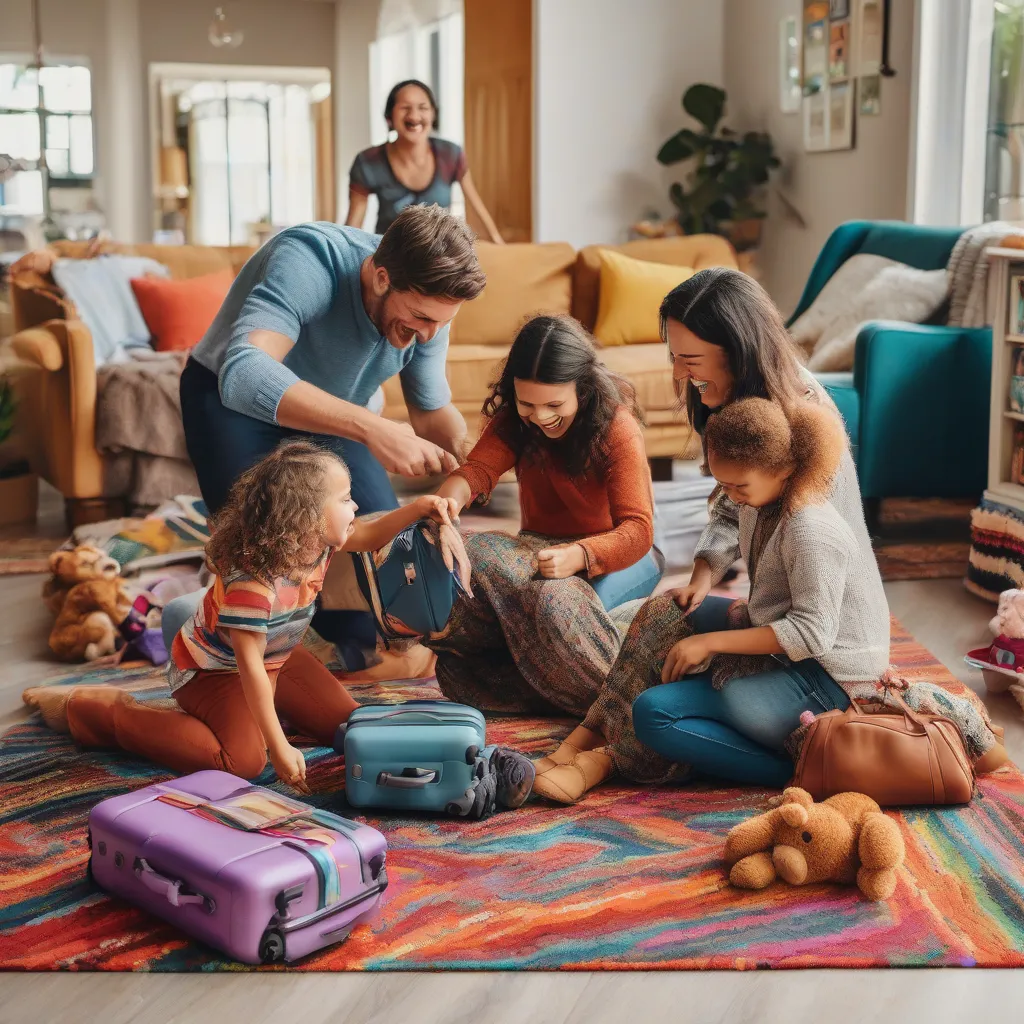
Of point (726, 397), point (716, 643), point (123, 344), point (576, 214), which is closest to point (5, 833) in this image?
point (716, 643)

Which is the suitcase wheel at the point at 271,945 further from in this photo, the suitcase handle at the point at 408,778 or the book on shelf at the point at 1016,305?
the book on shelf at the point at 1016,305

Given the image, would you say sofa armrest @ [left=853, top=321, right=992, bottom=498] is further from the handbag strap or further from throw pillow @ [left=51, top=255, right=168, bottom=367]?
throw pillow @ [left=51, top=255, right=168, bottom=367]

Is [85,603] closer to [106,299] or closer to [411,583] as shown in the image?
[411,583]

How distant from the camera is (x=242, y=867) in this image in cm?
160

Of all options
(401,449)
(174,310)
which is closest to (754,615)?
(401,449)

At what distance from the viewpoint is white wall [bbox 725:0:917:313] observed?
16.4ft

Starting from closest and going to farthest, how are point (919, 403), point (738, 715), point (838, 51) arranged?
point (738, 715) → point (919, 403) → point (838, 51)

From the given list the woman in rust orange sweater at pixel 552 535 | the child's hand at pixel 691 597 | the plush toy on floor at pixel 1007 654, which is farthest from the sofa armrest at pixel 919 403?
the child's hand at pixel 691 597

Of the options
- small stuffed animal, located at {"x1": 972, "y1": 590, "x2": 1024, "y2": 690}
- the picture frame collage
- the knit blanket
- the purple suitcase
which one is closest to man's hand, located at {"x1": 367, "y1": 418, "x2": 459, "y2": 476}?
the purple suitcase

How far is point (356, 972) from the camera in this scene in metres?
1.62

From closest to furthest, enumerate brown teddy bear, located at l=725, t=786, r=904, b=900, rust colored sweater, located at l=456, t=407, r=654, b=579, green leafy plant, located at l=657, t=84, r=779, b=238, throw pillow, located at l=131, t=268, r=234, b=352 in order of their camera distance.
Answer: brown teddy bear, located at l=725, t=786, r=904, b=900 → rust colored sweater, located at l=456, t=407, r=654, b=579 → throw pillow, located at l=131, t=268, r=234, b=352 → green leafy plant, located at l=657, t=84, r=779, b=238

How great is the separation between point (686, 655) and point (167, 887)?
0.84m

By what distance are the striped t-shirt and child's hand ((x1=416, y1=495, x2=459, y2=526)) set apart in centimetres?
19

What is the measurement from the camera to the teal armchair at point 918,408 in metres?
3.71
